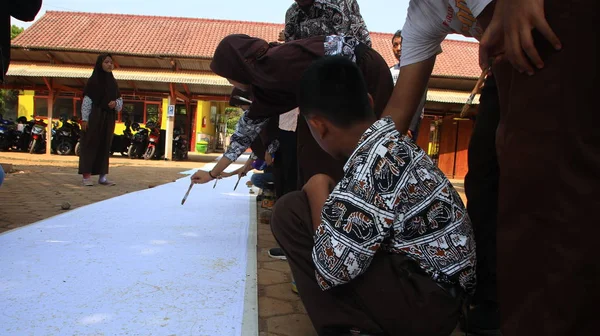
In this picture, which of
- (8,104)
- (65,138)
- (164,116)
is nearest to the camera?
(65,138)

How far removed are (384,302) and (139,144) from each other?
42.1ft

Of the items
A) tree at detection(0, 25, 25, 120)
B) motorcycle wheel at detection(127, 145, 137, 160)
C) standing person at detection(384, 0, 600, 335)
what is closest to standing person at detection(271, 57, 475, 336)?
standing person at detection(384, 0, 600, 335)

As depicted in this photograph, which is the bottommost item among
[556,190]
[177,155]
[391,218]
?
[177,155]

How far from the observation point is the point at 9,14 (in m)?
2.26

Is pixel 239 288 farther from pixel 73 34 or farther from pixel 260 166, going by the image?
pixel 73 34

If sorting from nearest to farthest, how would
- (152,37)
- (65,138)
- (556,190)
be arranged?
(556,190) → (65,138) → (152,37)

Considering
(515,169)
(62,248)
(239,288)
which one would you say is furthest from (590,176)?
(62,248)

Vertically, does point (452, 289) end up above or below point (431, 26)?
below

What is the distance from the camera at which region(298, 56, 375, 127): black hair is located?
1228 millimetres

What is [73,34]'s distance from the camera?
1470cm

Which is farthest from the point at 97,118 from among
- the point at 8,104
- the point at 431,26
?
the point at 8,104

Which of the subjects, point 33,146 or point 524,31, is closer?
point 524,31

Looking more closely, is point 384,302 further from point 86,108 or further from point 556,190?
point 86,108

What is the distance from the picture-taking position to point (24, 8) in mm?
2270
